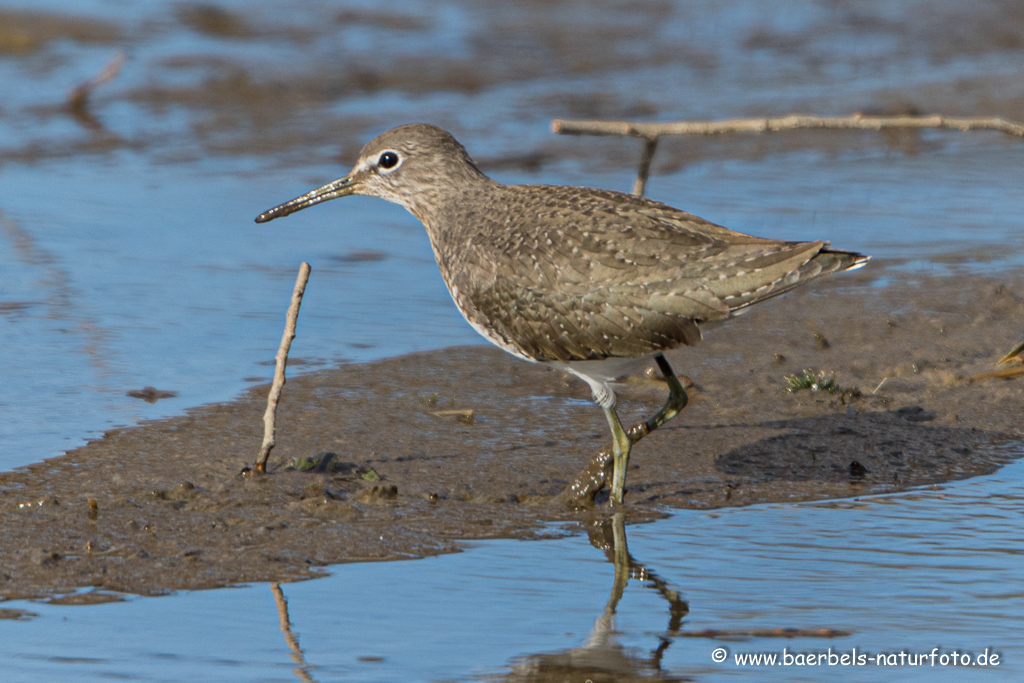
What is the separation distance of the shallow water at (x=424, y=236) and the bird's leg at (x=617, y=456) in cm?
27

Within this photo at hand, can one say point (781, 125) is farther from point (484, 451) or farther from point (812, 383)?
point (484, 451)

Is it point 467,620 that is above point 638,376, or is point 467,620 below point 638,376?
below

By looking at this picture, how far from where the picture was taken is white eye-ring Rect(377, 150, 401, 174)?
7054 mm

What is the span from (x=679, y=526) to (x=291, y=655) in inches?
76.6

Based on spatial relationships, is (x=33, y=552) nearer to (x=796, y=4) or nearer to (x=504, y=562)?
(x=504, y=562)

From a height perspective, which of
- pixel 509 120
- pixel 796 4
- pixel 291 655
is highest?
pixel 796 4

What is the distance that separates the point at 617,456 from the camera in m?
6.10

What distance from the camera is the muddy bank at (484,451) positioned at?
5520 millimetres

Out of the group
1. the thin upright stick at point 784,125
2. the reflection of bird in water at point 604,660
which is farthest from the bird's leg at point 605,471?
the thin upright stick at point 784,125

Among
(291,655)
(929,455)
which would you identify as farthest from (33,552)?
(929,455)

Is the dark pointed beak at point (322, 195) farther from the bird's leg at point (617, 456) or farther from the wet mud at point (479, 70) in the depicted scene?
the wet mud at point (479, 70)

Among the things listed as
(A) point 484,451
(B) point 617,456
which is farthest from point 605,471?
(A) point 484,451

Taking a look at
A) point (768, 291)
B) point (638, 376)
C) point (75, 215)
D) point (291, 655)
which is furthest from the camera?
point (75, 215)

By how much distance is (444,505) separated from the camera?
6004mm
